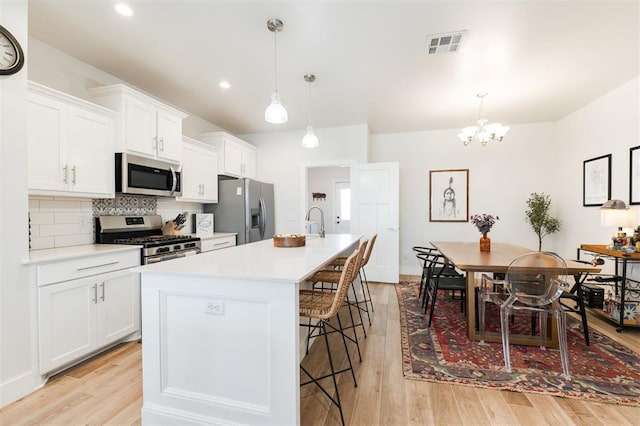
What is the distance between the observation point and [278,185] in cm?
520

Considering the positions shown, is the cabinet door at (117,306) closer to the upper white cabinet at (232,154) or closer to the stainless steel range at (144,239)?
the stainless steel range at (144,239)

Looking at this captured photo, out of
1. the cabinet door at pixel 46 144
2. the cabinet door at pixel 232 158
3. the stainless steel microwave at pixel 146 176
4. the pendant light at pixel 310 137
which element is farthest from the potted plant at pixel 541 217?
the cabinet door at pixel 46 144

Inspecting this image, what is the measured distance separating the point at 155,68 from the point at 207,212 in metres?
2.11

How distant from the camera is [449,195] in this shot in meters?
5.18

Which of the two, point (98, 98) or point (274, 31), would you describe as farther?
point (98, 98)

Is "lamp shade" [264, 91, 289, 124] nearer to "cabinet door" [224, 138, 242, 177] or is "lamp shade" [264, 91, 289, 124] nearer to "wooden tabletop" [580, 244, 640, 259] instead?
"cabinet door" [224, 138, 242, 177]

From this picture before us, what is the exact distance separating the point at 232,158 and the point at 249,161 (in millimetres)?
508

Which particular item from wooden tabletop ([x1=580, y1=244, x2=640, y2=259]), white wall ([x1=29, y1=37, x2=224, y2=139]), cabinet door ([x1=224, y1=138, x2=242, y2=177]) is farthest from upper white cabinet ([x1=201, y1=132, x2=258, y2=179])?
wooden tabletop ([x1=580, y1=244, x2=640, y2=259])

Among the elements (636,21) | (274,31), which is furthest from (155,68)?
(636,21)

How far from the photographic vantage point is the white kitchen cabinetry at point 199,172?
370 centimetres

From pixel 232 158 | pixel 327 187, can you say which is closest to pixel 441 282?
pixel 232 158

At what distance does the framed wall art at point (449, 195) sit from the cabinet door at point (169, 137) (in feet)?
13.5

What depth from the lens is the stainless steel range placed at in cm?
274

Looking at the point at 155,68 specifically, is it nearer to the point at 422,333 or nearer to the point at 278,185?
the point at 278,185
